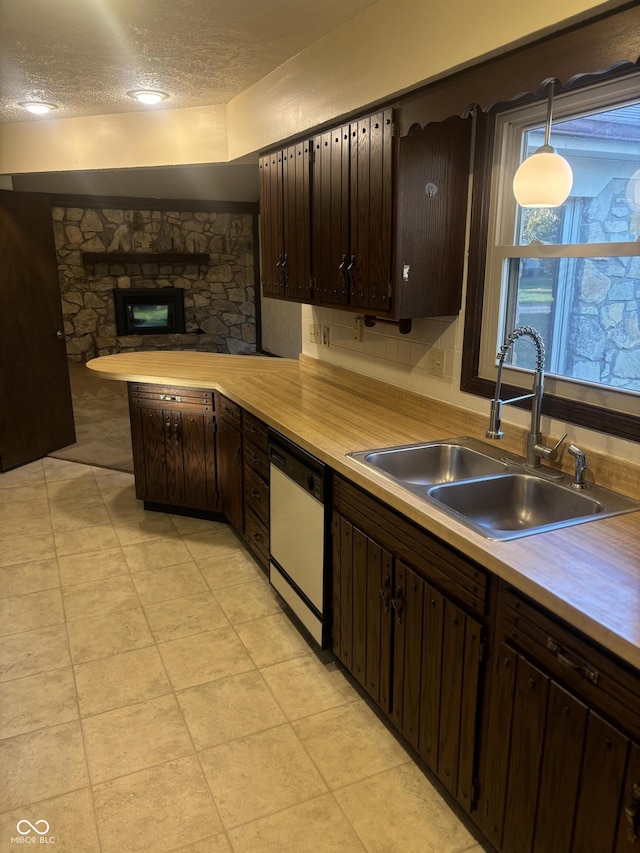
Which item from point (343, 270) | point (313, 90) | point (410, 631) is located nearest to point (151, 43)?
point (313, 90)

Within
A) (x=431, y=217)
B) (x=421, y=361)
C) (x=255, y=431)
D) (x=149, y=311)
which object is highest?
(x=431, y=217)

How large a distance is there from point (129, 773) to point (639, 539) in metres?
1.68

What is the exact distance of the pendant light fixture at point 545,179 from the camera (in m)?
1.64

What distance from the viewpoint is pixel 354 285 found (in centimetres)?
258

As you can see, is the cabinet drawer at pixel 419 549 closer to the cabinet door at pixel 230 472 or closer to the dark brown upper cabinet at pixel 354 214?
the dark brown upper cabinet at pixel 354 214

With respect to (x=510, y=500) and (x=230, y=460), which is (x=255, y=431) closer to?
(x=230, y=460)

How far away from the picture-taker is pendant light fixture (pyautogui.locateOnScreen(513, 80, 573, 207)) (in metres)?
1.64

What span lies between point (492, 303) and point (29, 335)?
3.76 metres

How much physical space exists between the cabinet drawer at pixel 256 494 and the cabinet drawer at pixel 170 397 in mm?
546

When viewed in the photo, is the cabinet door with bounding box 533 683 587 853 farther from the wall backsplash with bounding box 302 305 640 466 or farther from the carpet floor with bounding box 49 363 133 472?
the carpet floor with bounding box 49 363 133 472

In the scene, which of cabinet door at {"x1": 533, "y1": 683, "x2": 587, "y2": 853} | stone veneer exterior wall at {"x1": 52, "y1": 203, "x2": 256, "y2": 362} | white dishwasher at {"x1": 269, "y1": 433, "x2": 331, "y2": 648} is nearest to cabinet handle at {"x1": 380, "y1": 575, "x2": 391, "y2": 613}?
white dishwasher at {"x1": 269, "y1": 433, "x2": 331, "y2": 648}

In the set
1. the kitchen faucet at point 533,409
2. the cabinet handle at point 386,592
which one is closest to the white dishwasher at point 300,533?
the cabinet handle at point 386,592

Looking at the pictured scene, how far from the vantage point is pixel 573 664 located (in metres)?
1.24

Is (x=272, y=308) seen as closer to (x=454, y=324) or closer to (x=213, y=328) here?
(x=213, y=328)
